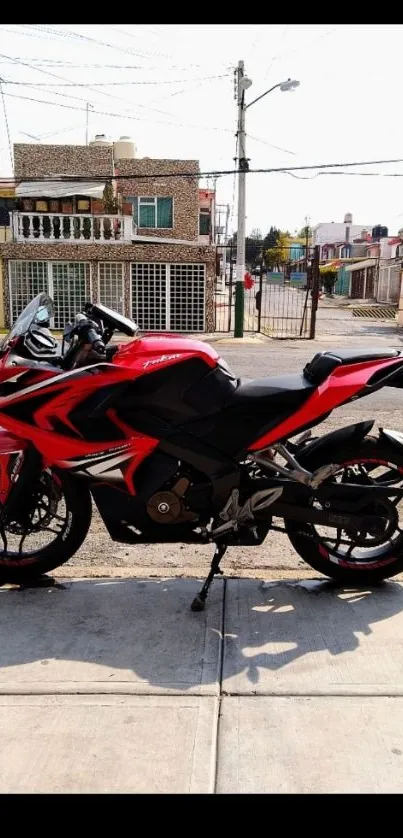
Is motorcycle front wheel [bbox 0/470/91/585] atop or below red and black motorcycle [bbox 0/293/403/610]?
below

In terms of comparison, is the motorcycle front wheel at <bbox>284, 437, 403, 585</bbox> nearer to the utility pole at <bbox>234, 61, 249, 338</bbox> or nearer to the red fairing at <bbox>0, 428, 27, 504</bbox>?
the red fairing at <bbox>0, 428, 27, 504</bbox>

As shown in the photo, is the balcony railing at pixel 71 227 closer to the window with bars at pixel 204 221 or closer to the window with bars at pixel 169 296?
the window with bars at pixel 169 296

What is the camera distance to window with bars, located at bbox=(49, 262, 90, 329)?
931 inches

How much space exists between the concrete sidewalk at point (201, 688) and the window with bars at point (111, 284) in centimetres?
2075

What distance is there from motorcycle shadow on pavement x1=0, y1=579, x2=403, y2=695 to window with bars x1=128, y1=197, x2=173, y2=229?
26.5 meters

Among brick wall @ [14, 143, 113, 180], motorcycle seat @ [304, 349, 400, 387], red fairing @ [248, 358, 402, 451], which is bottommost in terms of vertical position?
red fairing @ [248, 358, 402, 451]

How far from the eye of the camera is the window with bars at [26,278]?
23625mm

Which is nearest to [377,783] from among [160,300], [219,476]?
[219,476]

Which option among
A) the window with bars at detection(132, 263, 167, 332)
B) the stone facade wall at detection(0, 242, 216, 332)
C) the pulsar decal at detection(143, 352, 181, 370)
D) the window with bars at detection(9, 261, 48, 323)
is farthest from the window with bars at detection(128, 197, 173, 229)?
the pulsar decal at detection(143, 352, 181, 370)

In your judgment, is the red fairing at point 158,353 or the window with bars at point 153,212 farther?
the window with bars at point 153,212

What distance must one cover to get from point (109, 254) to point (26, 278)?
303cm

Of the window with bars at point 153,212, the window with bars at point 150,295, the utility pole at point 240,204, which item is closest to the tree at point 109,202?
the window with bars at point 153,212

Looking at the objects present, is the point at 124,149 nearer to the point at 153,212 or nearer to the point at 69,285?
the point at 153,212

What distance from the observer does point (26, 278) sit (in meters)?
23.8
